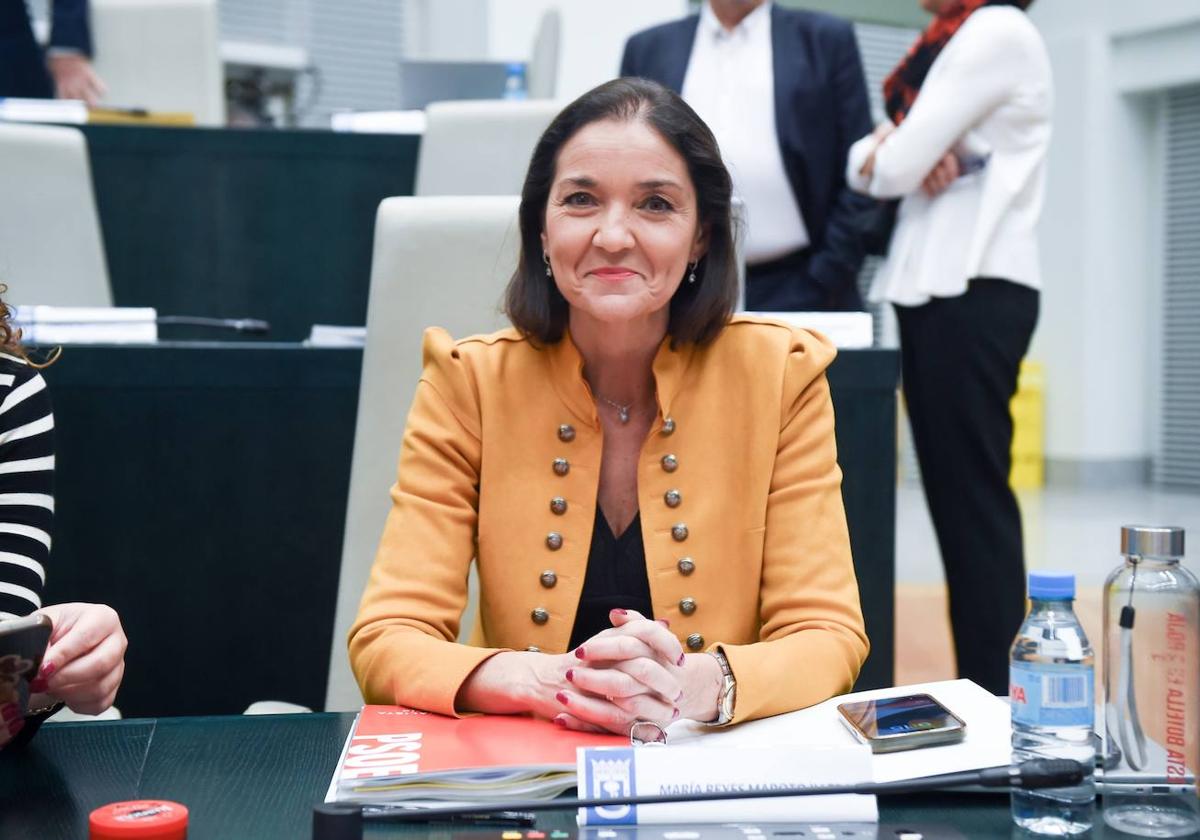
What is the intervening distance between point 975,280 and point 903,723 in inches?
63.5

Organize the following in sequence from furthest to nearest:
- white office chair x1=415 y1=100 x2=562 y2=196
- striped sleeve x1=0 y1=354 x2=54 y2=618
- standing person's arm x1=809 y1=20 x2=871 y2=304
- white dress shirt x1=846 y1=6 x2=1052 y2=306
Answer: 1. standing person's arm x1=809 y1=20 x2=871 y2=304
2. white office chair x1=415 y1=100 x2=562 y2=196
3. white dress shirt x1=846 y1=6 x2=1052 y2=306
4. striped sleeve x1=0 y1=354 x2=54 y2=618

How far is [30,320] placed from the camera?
6.72ft

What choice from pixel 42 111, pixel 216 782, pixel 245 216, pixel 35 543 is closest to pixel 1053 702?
pixel 216 782

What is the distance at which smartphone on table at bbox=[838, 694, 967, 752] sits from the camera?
97 centimetres

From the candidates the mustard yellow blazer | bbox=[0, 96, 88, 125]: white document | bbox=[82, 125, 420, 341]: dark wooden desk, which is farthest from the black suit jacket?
the mustard yellow blazer

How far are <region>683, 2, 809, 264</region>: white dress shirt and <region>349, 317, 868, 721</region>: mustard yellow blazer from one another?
1.33 m

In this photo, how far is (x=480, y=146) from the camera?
104 inches

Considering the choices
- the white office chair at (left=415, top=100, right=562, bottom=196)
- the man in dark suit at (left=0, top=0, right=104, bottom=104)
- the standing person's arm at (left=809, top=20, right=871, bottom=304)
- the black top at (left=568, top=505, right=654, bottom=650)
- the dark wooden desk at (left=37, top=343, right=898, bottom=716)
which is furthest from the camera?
the man in dark suit at (left=0, top=0, right=104, bottom=104)

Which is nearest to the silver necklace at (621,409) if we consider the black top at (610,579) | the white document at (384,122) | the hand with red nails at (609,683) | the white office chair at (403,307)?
the black top at (610,579)

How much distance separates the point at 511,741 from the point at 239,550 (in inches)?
49.6

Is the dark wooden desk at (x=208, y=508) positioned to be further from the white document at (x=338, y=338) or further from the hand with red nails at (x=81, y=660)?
the hand with red nails at (x=81, y=660)

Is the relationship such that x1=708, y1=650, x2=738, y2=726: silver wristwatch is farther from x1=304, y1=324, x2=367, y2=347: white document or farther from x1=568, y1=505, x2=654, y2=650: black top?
x1=304, y1=324, x2=367, y2=347: white document

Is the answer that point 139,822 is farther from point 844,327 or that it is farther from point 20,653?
point 844,327

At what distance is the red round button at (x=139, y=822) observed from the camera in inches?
31.2
